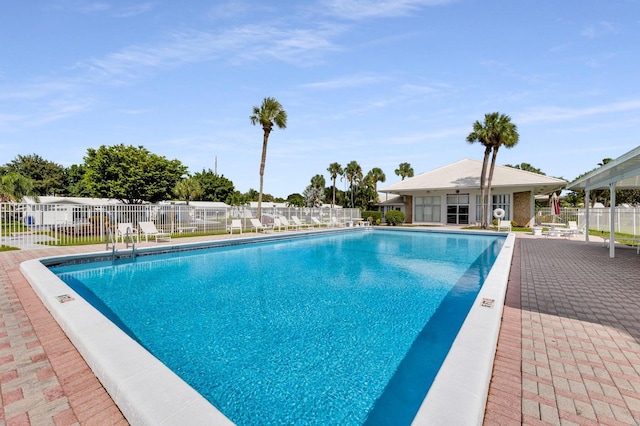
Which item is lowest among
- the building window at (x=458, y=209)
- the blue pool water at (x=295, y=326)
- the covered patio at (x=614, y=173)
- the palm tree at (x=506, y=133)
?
the blue pool water at (x=295, y=326)

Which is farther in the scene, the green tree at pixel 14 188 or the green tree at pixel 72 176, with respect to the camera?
the green tree at pixel 72 176

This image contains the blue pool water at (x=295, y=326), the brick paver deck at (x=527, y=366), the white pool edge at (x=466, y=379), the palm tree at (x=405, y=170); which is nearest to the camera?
the white pool edge at (x=466, y=379)

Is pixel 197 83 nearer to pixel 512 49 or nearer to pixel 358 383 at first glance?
pixel 512 49

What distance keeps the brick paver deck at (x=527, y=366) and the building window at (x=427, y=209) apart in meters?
22.7

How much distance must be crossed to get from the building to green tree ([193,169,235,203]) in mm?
36001

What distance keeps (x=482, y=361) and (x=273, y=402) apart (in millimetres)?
1908

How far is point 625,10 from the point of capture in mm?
8320

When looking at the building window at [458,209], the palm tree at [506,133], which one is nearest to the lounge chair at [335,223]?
the building window at [458,209]

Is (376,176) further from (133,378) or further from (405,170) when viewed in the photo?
(133,378)

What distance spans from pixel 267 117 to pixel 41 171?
47.1m

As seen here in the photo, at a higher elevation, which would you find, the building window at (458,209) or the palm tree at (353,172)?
the palm tree at (353,172)

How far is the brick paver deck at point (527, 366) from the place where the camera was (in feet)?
6.87

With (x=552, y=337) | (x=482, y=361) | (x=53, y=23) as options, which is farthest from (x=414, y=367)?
(x=53, y=23)

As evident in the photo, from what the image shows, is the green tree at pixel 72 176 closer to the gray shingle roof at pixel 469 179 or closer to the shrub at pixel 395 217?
the shrub at pixel 395 217
